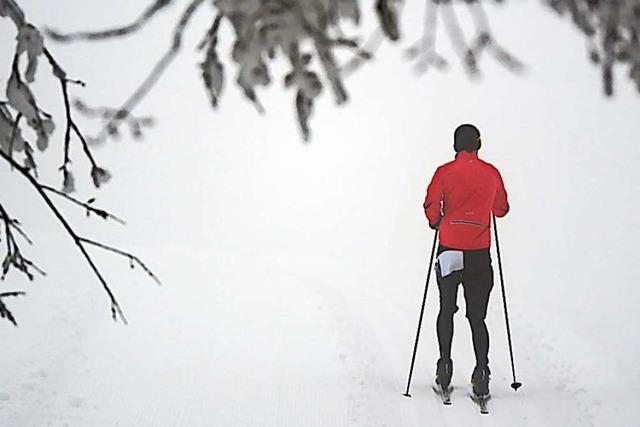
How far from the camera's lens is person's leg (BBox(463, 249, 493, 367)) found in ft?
7.79

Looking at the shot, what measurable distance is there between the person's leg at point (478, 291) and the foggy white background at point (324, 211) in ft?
1.54

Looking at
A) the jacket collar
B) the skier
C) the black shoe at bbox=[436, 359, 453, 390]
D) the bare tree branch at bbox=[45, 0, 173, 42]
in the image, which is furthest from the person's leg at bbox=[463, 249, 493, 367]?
the bare tree branch at bbox=[45, 0, 173, 42]

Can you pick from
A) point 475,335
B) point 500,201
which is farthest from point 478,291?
point 500,201

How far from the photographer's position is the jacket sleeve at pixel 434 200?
7.63 ft

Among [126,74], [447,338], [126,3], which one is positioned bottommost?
[447,338]

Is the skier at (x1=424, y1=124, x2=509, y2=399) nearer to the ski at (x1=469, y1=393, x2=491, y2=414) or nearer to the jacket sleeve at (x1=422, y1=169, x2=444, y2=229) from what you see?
the jacket sleeve at (x1=422, y1=169, x2=444, y2=229)

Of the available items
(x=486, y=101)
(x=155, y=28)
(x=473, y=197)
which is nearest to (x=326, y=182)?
(x=486, y=101)

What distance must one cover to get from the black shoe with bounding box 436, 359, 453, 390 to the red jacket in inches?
15.1

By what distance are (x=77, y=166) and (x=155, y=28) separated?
2.79 feet

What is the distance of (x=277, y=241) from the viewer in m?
4.33

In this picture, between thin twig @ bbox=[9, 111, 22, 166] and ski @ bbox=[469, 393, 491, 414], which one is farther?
ski @ bbox=[469, 393, 491, 414]

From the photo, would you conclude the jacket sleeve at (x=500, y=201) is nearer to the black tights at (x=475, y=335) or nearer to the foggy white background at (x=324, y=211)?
the black tights at (x=475, y=335)

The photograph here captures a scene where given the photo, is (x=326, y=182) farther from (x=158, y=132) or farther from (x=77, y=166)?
(x=77, y=166)

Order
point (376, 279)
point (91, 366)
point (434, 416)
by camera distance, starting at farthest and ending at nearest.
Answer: point (376, 279)
point (91, 366)
point (434, 416)
